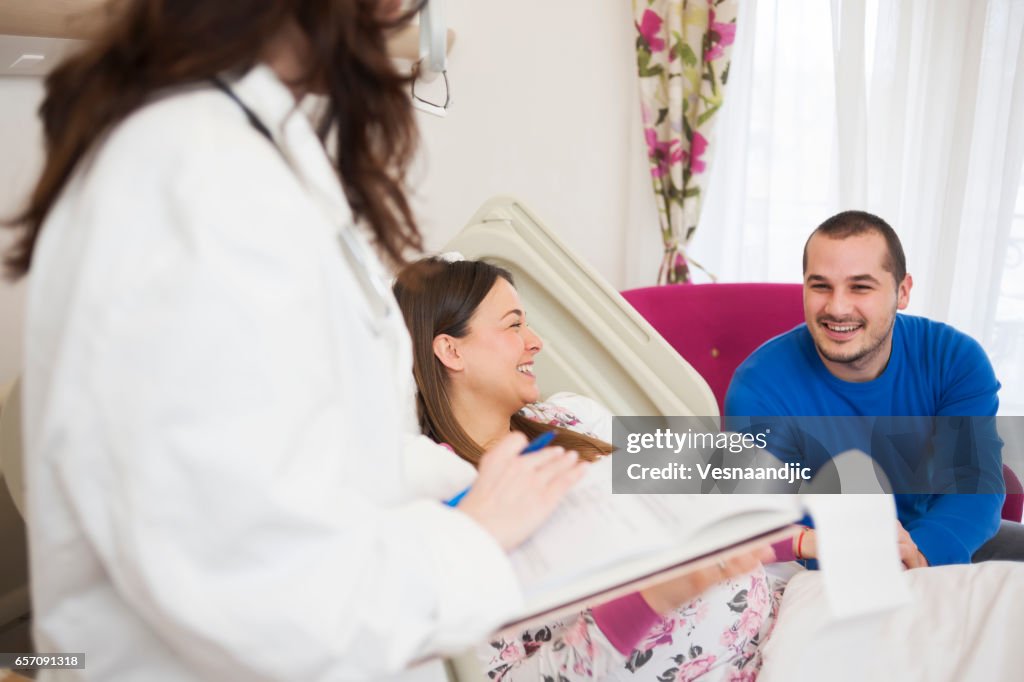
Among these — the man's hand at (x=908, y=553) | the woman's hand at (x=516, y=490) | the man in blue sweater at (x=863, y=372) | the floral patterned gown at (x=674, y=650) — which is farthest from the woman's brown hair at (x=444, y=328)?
the woman's hand at (x=516, y=490)

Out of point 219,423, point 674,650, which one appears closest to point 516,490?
point 219,423

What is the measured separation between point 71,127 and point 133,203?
0.15 metres

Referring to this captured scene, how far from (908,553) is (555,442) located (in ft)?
2.62

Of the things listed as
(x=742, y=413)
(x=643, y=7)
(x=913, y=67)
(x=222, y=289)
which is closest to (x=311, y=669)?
(x=222, y=289)

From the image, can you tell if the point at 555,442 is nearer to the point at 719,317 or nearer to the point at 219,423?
the point at 719,317

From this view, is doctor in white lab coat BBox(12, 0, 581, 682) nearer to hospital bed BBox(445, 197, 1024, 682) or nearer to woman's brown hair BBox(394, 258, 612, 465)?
hospital bed BBox(445, 197, 1024, 682)

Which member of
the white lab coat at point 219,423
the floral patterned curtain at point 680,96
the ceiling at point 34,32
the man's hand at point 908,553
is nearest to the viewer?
the white lab coat at point 219,423

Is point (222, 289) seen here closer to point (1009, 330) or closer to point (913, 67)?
point (913, 67)

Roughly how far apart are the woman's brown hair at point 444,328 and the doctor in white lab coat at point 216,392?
1.10 meters

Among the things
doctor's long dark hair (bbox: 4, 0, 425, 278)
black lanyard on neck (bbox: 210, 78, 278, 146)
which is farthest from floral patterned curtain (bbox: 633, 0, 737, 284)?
black lanyard on neck (bbox: 210, 78, 278, 146)

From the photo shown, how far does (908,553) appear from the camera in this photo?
1939 mm

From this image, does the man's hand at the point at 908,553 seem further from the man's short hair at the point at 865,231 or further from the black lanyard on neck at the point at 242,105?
the black lanyard on neck at the point at 242,105

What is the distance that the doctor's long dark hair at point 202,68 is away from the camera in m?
0.76

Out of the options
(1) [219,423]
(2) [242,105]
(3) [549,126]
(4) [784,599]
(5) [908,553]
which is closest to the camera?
(1) [219,423]
